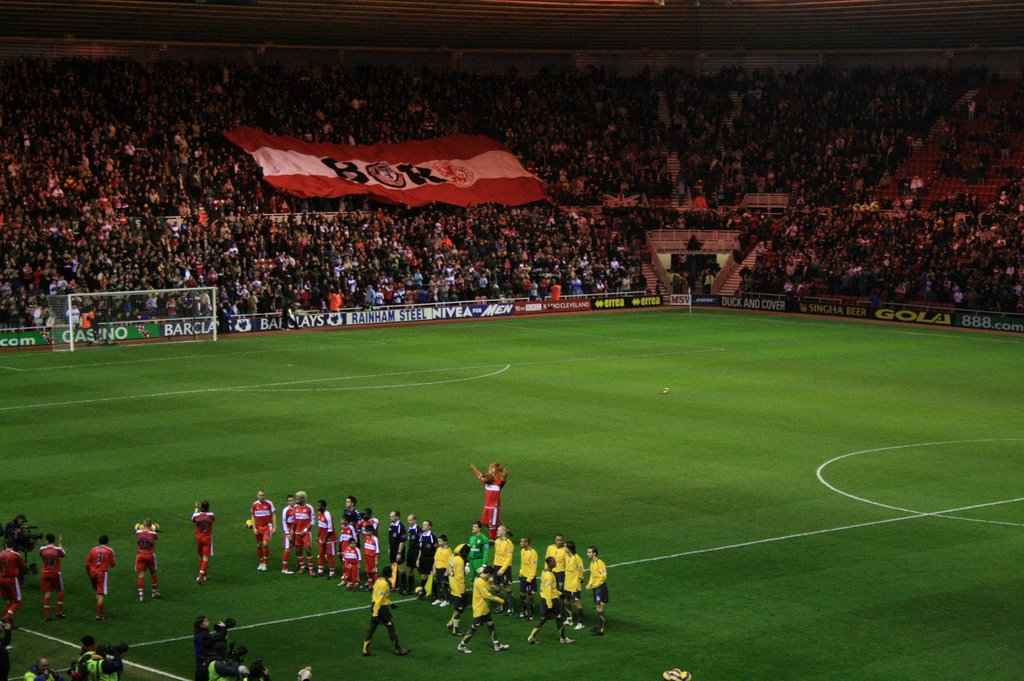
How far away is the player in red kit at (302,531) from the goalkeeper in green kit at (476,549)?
2.98m

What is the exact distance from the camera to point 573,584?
19.2 meters

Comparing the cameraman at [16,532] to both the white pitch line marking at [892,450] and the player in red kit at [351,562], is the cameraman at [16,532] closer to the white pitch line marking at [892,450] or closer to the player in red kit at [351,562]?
the player in red kit at [351,562]

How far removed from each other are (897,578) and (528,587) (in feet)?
19.2

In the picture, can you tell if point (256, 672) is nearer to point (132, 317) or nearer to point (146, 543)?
point (146, 543)

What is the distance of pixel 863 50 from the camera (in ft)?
243

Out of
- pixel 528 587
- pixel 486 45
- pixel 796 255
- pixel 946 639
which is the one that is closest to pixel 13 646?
pixel 528 587

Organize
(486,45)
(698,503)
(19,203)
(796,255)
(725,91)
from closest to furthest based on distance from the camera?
(698,503)
(19,203)
(796,255)
(486,45)
(725,91)

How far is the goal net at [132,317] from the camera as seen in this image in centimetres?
4897

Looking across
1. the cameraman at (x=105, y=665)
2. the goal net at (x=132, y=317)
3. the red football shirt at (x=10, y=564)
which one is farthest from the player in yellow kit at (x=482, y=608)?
the goal net at (x=132, y=317)

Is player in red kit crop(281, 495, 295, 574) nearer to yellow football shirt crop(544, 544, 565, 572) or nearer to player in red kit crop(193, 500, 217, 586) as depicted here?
player in red kit crop(193, 500, 217, 586)

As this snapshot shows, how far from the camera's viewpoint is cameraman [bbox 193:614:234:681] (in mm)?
16156

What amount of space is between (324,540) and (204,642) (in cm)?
562

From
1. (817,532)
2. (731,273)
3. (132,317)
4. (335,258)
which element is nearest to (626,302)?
(731,273)

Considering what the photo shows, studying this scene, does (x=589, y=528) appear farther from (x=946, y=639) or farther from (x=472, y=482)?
(x=946, y=639)
